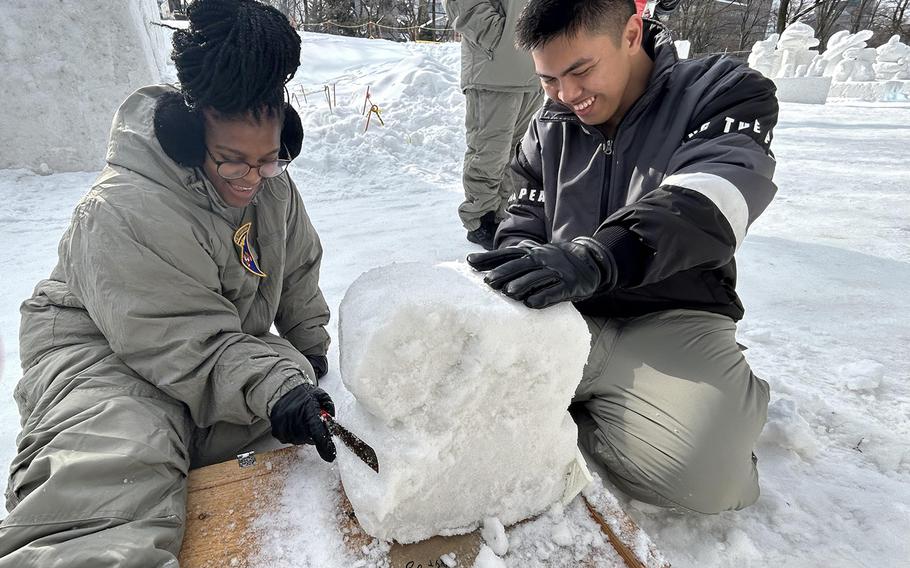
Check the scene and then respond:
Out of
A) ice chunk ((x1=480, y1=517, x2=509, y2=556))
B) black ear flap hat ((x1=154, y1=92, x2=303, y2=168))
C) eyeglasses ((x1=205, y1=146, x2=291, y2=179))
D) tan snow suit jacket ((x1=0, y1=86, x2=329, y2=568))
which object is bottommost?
ice chunk ((x1=480, y1=517, x2=509, y2=556))

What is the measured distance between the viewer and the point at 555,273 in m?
1.16

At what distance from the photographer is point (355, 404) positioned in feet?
4.02

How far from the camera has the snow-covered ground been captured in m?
1.44

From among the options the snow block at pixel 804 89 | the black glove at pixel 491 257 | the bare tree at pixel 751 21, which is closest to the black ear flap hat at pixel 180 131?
the black glove at pixel 491 257

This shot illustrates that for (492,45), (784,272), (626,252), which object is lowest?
(784,272)

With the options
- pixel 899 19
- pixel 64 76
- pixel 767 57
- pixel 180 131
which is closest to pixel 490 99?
pixel 180 131

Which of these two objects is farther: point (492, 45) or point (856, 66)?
point (856, 66)

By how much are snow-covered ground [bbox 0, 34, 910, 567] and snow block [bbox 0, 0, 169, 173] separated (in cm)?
25

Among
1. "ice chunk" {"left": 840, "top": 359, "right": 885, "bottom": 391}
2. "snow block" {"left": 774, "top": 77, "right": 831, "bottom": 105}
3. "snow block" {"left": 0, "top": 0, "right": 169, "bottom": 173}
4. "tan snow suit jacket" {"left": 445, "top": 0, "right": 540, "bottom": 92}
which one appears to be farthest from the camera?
"snow block" {"left": 774, "top": 77, "right": 831, "bottom": 105}

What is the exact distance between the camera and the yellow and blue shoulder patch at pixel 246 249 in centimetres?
153

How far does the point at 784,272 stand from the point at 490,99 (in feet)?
6.70

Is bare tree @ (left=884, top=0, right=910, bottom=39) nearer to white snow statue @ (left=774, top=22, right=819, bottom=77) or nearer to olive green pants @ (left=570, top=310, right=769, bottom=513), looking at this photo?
white snow statue @ (left=774, top=22, right=819, bottom=77)

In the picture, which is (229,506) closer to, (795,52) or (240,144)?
(240,144)

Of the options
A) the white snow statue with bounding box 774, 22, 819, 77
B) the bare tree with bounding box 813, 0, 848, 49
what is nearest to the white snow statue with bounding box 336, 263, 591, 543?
the white snow statue with bounding box 774, 22, 819, 77
